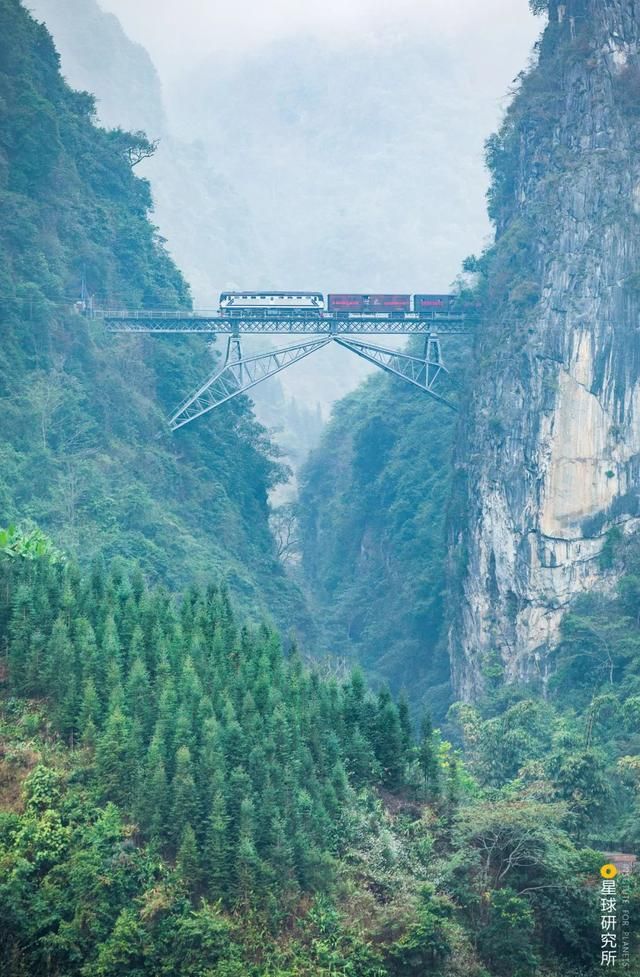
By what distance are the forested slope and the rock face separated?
735cm

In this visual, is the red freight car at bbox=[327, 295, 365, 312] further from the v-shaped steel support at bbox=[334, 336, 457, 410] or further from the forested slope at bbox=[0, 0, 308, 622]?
the forested slope at bbox=[0, 0, 308, 622]

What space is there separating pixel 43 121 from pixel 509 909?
32023mm

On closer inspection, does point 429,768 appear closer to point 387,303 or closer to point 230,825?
point 230,825

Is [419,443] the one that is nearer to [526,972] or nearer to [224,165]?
[526,972]

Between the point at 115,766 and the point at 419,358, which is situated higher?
the point at 419,358

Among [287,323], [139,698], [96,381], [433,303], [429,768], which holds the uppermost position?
[433,303]

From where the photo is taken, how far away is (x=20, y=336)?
157ft

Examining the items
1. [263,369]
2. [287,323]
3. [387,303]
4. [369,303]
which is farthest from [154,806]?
[263,369]

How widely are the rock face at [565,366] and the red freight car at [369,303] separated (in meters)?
3.57

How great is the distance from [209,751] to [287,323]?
26973 millimetres

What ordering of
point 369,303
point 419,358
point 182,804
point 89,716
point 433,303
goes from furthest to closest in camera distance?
point 419,358, point 433,303, point 369,303, point 89,716, point 182,804

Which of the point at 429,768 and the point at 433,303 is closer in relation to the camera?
the point at 429,768

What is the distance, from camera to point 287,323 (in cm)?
5175

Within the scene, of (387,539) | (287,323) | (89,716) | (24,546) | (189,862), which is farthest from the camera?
(387,539)
